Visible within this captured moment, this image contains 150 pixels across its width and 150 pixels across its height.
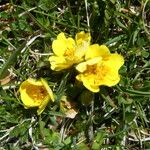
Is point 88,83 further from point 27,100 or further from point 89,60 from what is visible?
point 27,100

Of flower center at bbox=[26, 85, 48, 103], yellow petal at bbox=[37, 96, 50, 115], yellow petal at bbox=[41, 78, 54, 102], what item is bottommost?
yellow petal at bbox=[37, 96, 50, 115]

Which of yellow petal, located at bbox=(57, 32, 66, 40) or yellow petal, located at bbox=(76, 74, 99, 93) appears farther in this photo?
yellow petal, located at bbox=(57, 32, 66, 40)

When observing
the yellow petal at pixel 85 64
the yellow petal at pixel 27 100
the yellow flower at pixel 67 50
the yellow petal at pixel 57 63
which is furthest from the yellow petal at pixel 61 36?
the yellow petal at pixel 27 100

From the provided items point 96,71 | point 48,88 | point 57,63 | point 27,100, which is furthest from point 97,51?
point 27,100

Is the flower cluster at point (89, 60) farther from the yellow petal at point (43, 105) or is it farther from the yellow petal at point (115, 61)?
the yellow petal at point (43, 105)

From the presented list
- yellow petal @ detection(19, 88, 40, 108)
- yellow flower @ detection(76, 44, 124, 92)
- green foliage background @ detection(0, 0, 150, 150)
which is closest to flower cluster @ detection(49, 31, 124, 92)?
yellow flower @ detection(76, 44, 124, 92)

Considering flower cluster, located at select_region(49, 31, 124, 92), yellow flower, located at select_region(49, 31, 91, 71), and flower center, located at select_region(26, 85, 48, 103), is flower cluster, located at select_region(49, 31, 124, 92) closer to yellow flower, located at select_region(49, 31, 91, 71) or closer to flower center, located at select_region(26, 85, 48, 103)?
yellow flower, located at select_region(49, 31, 91, 71)

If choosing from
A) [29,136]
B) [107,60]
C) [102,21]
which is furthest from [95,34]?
[29,136]
